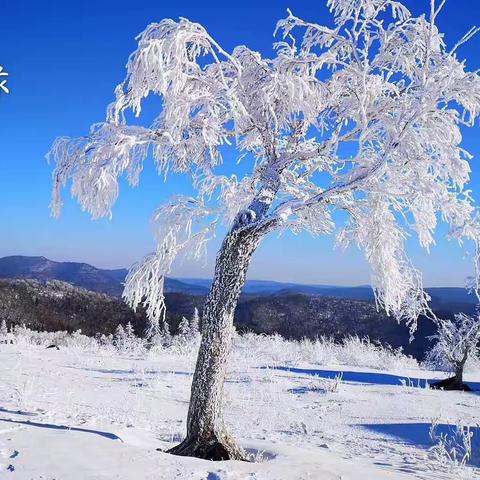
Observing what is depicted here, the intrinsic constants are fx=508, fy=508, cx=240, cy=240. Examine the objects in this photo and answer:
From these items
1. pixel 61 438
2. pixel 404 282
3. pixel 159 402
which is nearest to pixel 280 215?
pixel 404 282

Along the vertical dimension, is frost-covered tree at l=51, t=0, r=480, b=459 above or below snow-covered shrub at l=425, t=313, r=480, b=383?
above

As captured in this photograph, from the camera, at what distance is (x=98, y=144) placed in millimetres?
5777

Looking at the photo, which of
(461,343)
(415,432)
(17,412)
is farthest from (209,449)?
(461,343)

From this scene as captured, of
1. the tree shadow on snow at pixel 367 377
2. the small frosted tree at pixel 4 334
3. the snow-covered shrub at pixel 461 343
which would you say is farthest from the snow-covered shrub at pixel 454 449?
the small frosted tree at pixel 4 334

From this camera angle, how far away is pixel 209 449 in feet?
19.4

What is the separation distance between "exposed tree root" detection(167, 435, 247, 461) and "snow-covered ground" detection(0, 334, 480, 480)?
30 centimetres

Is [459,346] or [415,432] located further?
[459,346]

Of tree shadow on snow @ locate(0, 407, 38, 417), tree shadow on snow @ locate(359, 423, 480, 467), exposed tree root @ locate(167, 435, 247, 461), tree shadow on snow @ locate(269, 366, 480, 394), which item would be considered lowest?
tree shadow on snow @ locate(269, 366, 480, 394)

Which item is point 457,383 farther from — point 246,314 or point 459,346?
point 246,314

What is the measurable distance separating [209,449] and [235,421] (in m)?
3.82

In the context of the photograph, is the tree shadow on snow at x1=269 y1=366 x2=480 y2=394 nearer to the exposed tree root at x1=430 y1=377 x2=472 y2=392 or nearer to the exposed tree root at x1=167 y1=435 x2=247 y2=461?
the exposed tree root at x1=430 y1=377 x2=472 y2=392

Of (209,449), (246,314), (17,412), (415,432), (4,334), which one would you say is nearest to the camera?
(209,449)

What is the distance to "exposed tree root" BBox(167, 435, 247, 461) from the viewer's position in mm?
5852

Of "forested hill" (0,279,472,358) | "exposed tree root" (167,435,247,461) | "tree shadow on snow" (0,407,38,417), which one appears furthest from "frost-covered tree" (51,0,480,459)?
"forested hill" (0,279,472,358)
